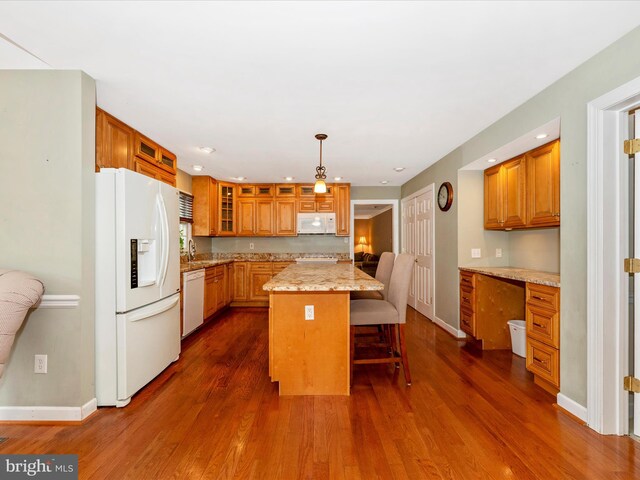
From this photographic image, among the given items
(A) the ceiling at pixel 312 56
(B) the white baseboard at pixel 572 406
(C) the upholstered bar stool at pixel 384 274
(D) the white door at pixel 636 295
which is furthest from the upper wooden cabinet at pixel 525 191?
(B) the white baseboard at pixel 572 406

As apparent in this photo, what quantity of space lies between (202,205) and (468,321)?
437 centimetres

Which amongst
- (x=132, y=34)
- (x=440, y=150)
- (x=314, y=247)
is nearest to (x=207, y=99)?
(x=132, y=34)

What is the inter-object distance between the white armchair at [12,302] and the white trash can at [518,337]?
4035mm

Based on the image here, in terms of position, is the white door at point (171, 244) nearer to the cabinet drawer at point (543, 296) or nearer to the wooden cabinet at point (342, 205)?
the cabinet drawer at point (543, 296)

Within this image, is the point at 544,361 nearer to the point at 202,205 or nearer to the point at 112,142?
the point at 112,142

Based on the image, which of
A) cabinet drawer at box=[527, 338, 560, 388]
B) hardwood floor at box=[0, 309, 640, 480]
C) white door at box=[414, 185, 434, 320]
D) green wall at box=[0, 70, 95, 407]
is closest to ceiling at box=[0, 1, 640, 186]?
→ green wall at box=[0, 70, 95, 407]

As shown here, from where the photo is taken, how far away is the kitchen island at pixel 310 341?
2.40 m

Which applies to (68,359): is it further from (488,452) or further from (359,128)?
(359,128)

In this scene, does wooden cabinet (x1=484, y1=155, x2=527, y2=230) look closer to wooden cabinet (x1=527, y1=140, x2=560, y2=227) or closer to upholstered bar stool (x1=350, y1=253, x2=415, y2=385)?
wooden cabinet (x1=527, y1=140, x2=560, y2=227)

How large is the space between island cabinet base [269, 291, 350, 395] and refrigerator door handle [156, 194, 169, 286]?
104 cm

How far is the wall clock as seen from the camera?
3.94 meters

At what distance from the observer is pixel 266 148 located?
12.2 ft

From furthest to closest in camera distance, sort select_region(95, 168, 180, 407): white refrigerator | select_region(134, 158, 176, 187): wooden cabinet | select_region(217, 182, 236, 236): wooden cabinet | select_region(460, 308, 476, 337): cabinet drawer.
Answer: select_region(217, 182, 236, 236): wooden cabinet
select_region(460, 308, 476, 337): cabinet drawer
select_region(134, 158, 176, 187): wooden cabinet
select_region(95, 168, 180, 407): white refrigerator

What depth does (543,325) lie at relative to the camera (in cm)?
242
